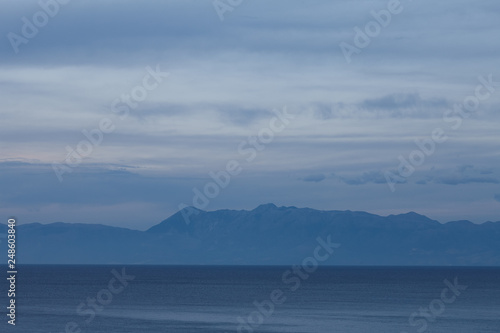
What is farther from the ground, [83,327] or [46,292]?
[46,292]

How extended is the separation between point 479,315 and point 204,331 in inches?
1291

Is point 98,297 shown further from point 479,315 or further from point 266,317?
point 479,315

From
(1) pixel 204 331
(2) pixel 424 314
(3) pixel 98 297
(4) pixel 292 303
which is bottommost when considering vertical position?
(1) pixel 204 331

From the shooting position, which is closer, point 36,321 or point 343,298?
point 36,321

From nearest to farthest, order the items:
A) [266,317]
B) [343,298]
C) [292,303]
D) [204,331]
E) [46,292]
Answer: [204,331] < [266,317] < [292,303] < [343,298] < [46,292]

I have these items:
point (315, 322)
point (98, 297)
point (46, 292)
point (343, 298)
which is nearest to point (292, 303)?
point (343, 298)

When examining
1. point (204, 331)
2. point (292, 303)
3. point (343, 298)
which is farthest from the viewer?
point (343, 298)

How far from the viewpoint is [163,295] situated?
11906cm

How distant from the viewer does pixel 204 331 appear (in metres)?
70.2

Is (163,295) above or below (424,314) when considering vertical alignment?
above

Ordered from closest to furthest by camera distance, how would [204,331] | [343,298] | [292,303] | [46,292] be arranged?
1. [204,331]
2. [292,303]
3. [343,298]
4. [46,292]

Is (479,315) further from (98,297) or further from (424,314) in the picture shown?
(98,297)

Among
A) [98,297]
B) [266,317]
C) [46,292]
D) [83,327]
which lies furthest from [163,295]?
[83,327]

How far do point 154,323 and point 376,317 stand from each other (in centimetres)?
2324
